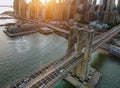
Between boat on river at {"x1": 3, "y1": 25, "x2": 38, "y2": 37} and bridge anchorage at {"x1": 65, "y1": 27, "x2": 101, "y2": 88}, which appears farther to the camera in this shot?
boat on river at {"x1": 3, "y1": 25, "x2": 38, "y2": 37}

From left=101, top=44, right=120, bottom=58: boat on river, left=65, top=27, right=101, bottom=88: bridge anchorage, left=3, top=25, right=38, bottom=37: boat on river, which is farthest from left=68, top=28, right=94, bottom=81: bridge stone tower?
left=3, top=25, right=38, bottom=37: boat on river

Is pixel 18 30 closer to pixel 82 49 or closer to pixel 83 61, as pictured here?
pixel 82 49

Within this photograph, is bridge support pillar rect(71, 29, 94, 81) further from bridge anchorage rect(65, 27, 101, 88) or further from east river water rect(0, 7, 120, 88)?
east river water rect(0, 7, 120, 88)

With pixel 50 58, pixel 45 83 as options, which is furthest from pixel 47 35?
pixel 45 83

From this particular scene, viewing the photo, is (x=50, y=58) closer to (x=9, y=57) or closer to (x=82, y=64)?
(x=9, y=57)

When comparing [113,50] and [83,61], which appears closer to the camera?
[83,61]

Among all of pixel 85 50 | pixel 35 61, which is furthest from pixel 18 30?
pixel 85 50

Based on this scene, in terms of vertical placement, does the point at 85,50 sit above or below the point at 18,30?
below

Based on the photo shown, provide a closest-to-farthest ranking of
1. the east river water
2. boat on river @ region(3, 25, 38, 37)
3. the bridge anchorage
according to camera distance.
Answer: the bridge anchorage
the east river water
boat on river @ region(3, 25, 38, 37)
